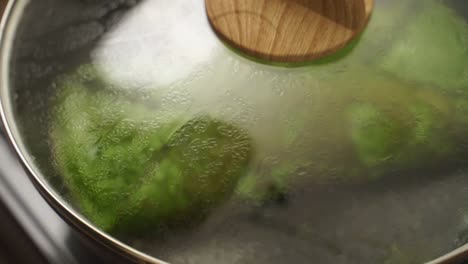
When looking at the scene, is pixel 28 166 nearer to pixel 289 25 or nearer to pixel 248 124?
pixel 248 124

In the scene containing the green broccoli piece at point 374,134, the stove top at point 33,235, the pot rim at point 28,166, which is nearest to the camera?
the pot rim at point 28,166

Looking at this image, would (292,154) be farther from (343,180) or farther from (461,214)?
(461,214)

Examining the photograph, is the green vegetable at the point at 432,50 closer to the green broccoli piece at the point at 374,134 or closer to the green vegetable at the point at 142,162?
the green broccoli piece at the point at 374,134

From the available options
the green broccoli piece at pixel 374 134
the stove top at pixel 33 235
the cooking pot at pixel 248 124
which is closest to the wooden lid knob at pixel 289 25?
the cooking pot at pixel 248 124

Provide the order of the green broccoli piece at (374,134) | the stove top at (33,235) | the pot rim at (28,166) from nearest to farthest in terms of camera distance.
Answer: the pot rim at (28,166), the green broccoli piece at (374,134), the stove top at (33,235)

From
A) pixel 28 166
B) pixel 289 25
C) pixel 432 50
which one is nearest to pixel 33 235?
pixel 28 166

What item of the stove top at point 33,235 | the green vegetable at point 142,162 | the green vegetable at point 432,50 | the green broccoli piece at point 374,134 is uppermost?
the green vegetable at point 432,50

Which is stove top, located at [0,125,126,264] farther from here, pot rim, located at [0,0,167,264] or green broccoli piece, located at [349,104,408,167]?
green broccoli piece, located at [349,104,408,167]
